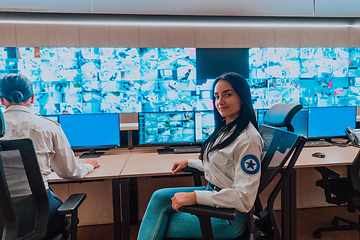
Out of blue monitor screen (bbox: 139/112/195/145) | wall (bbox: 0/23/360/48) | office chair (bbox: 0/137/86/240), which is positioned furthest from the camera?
wall (bbox: 0/23/360/48)

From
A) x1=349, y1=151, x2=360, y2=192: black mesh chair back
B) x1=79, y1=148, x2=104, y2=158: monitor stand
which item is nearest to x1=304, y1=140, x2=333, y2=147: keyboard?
x1=349, y1=151, x2=360, y2=192: black mesh chair back

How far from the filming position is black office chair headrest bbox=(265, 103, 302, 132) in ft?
4.06

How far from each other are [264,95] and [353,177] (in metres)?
2.06

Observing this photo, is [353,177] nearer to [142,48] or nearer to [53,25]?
[142,48]

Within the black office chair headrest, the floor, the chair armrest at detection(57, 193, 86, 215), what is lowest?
the floor

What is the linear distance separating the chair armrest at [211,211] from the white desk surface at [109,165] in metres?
0.74

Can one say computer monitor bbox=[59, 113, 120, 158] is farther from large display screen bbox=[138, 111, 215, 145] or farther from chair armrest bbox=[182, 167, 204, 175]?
chair armrest bbox=[182, 167, 204, 175]

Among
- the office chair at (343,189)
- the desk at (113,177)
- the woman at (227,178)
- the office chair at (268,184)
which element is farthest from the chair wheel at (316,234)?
the desk at (113,177)

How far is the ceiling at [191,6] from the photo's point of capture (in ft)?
9.19

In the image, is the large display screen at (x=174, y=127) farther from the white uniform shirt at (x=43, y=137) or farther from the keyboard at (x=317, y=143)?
the keyboard at (x=317, y=143)

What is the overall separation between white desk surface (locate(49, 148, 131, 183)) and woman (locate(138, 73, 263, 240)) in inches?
17.8

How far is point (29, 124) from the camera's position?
46.4 inches

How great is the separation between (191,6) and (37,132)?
2.63 metres

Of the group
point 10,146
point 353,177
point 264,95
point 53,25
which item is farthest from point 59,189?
point 264,95
